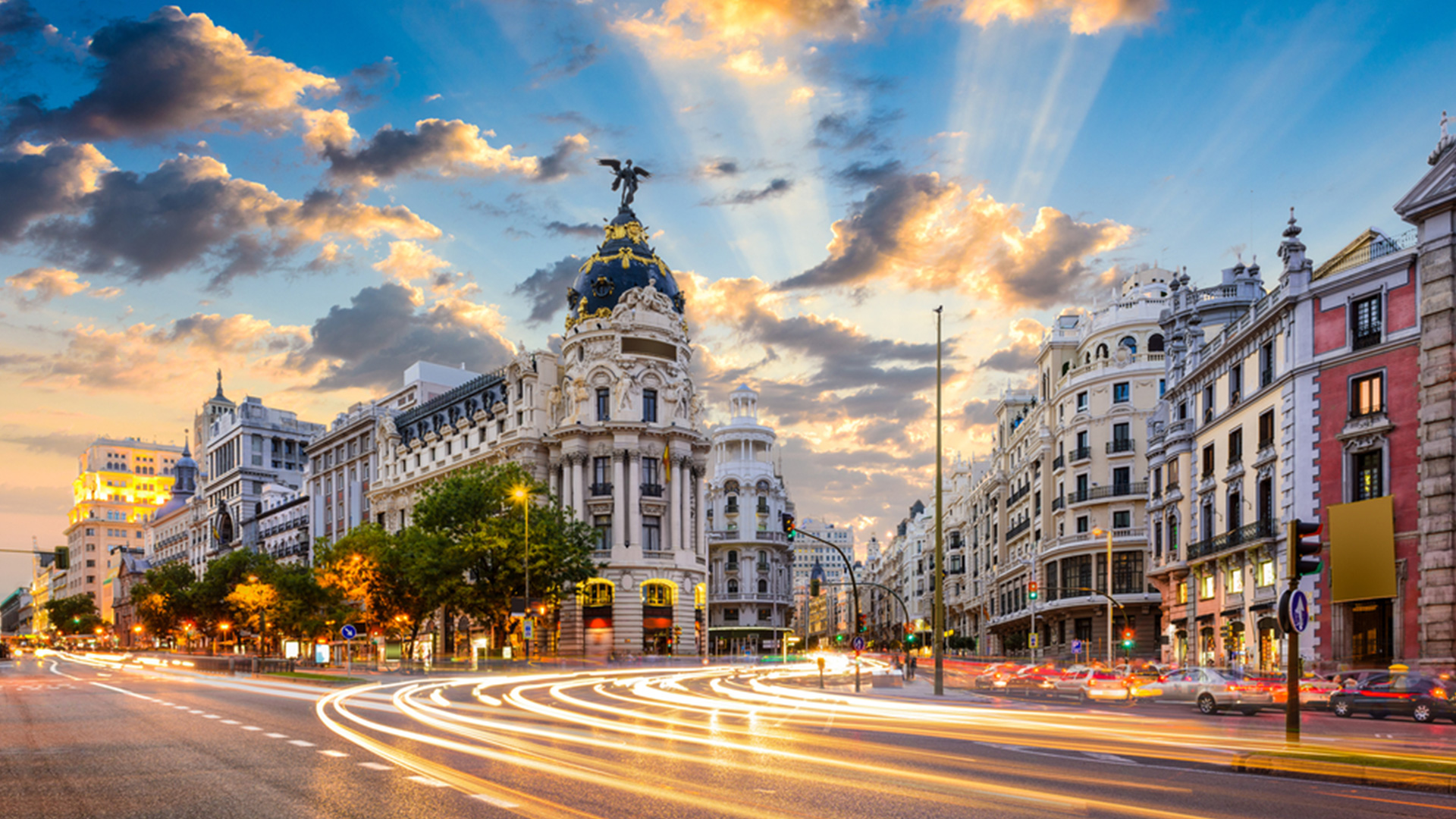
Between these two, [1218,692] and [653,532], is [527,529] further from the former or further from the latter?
[1218,692]

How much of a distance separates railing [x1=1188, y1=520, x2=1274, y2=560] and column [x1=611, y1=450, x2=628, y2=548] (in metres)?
40.5

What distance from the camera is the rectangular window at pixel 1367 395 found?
4206 centimetres

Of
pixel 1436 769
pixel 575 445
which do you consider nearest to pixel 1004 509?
pixel 575 445

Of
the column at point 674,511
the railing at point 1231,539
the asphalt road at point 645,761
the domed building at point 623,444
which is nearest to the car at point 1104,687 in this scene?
the asphalt road at point 645,761

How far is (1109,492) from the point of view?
77.5 meters

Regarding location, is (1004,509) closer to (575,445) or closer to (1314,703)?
(575,445)

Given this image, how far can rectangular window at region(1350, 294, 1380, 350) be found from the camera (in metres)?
42.4

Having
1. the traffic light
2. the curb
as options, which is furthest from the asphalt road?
the traffic light

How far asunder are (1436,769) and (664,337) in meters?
75.0

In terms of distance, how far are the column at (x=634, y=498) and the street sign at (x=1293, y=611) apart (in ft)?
220

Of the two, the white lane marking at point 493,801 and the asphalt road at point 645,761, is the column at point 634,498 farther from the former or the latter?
the white lane marking at point 493,801

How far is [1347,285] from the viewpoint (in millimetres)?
43312

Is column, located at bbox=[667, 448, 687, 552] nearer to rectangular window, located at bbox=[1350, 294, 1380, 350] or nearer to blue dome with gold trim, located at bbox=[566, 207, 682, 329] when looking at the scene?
blue dome with gold trim, located at bbox=[566, 207, 682, 329]

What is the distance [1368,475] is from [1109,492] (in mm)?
35081
